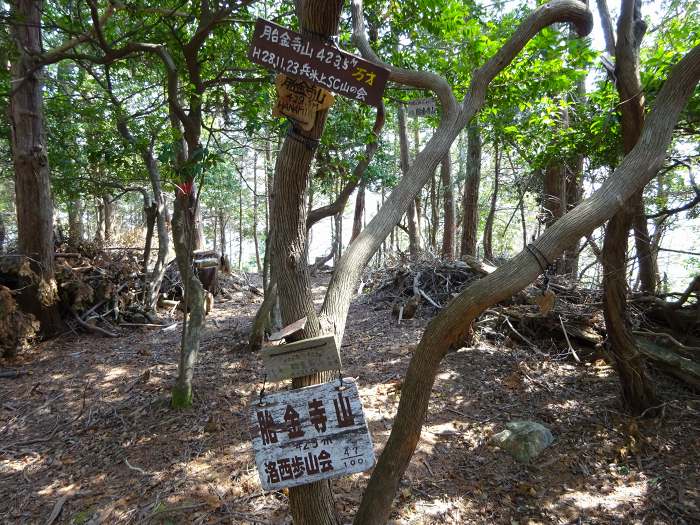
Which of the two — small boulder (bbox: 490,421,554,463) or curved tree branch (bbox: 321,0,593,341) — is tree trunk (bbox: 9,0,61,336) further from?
small boulder (bbox: 490,421,554,463)

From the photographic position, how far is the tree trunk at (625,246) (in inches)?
123

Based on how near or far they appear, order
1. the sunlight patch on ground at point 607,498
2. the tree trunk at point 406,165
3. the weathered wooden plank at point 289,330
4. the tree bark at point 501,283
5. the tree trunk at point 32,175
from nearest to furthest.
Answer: the weathered wooden plank at point 289,330
the tree bark at point 501,283
the sunlight patch on ground at point 607,498
the tree trunk at point 32,175
the tree trunk at point 406,165

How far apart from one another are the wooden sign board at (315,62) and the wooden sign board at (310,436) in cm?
133

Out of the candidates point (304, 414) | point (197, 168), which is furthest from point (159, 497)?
point (197, 168)

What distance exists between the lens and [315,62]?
1664 mm

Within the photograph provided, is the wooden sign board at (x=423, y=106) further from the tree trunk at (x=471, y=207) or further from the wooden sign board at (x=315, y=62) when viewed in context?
the tree trunk at (x=471, y=207)

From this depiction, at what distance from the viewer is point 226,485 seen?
3223mm

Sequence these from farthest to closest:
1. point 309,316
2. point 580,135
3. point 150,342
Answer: point 150,342, point 580,135, point 309,316

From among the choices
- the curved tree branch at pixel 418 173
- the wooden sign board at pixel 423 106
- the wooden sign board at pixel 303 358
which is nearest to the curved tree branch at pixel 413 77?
the curved tree branch at pixel 418 173

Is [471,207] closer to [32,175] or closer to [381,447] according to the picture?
[381,447]

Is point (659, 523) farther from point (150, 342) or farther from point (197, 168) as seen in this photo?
point (150, 342)

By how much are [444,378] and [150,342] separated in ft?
16.8

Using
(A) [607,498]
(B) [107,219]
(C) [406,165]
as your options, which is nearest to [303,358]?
(A) [607,498]

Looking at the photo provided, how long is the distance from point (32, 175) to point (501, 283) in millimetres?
7326
